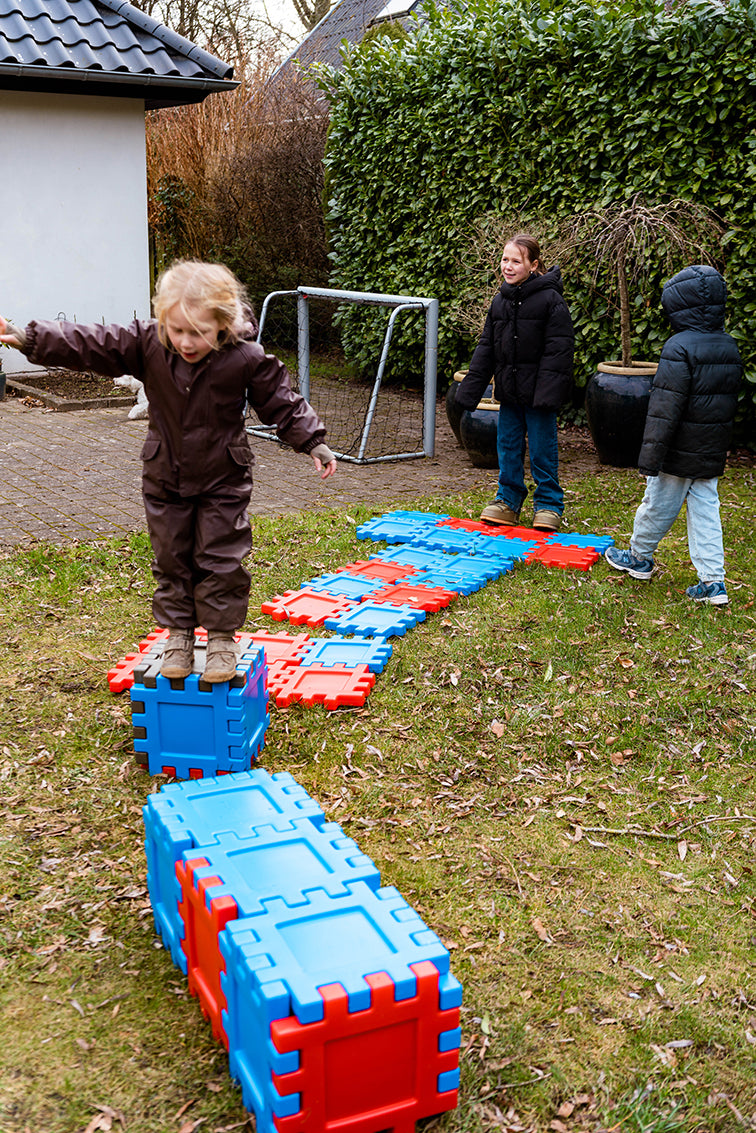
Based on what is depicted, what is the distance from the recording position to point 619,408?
791cm

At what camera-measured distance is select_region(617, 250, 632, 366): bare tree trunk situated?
313 inches

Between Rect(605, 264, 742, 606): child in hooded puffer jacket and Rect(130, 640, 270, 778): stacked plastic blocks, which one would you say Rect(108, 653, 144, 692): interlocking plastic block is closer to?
Rect(130, 640, 270, 778): stacked plastic blocks

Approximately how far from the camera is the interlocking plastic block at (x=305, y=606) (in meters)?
4.96

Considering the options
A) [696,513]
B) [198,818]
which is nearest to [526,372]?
[696,513]

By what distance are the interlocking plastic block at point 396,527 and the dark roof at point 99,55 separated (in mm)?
6604

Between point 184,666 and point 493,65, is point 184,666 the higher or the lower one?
the lower one

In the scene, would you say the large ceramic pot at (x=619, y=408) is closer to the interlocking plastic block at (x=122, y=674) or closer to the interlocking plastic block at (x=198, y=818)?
the interlocking plastic block at (x=122, y=674)

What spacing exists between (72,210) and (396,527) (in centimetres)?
686

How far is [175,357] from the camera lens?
11.1 ft

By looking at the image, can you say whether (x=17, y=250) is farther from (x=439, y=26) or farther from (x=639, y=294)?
(x=639, y=294)

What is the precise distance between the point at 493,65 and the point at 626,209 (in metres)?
2.37

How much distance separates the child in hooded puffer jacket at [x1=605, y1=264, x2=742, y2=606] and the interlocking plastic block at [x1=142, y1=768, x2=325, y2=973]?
289 cm

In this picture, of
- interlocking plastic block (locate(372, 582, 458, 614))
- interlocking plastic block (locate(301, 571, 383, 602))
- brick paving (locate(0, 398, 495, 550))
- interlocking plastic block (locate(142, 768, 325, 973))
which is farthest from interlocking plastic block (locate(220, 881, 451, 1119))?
brick paving (locate(0, 398, 495, 550))

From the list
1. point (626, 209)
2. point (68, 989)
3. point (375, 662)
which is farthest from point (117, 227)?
point (68, 989)
